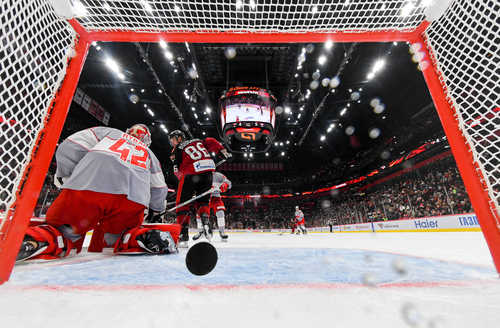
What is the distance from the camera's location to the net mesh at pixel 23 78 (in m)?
0.92

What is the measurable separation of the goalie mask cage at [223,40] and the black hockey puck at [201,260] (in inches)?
26.1

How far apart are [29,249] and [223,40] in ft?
5.49

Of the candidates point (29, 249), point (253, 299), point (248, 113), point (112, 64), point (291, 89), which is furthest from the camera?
point (291, 89)

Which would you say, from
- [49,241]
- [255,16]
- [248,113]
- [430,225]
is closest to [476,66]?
[255,16]

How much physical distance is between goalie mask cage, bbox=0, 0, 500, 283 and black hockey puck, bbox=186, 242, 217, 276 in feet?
2.18

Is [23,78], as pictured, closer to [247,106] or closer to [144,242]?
[144,242]

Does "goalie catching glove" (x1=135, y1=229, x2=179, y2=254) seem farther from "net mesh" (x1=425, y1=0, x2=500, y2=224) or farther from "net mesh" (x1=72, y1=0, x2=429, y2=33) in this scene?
"net mesh" (x1=425, y1=0, x2=500, y2=224)

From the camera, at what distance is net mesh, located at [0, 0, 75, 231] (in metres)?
0.92

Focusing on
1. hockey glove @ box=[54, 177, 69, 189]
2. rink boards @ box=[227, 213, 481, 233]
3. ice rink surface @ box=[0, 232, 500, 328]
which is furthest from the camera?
rink boards @ box=[227, 213, 481, 233]

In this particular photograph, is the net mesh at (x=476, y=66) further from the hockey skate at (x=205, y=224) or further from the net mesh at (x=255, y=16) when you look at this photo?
the hockey skate at (x=205, y=224)

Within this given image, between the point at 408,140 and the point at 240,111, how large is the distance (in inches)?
452

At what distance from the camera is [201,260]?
748 mm

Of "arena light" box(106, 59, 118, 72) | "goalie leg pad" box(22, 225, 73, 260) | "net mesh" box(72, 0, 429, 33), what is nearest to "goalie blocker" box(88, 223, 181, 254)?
"goalie leg pad" box(22, 225, 73, 260)

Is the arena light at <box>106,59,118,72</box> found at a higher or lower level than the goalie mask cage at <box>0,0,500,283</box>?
higher
